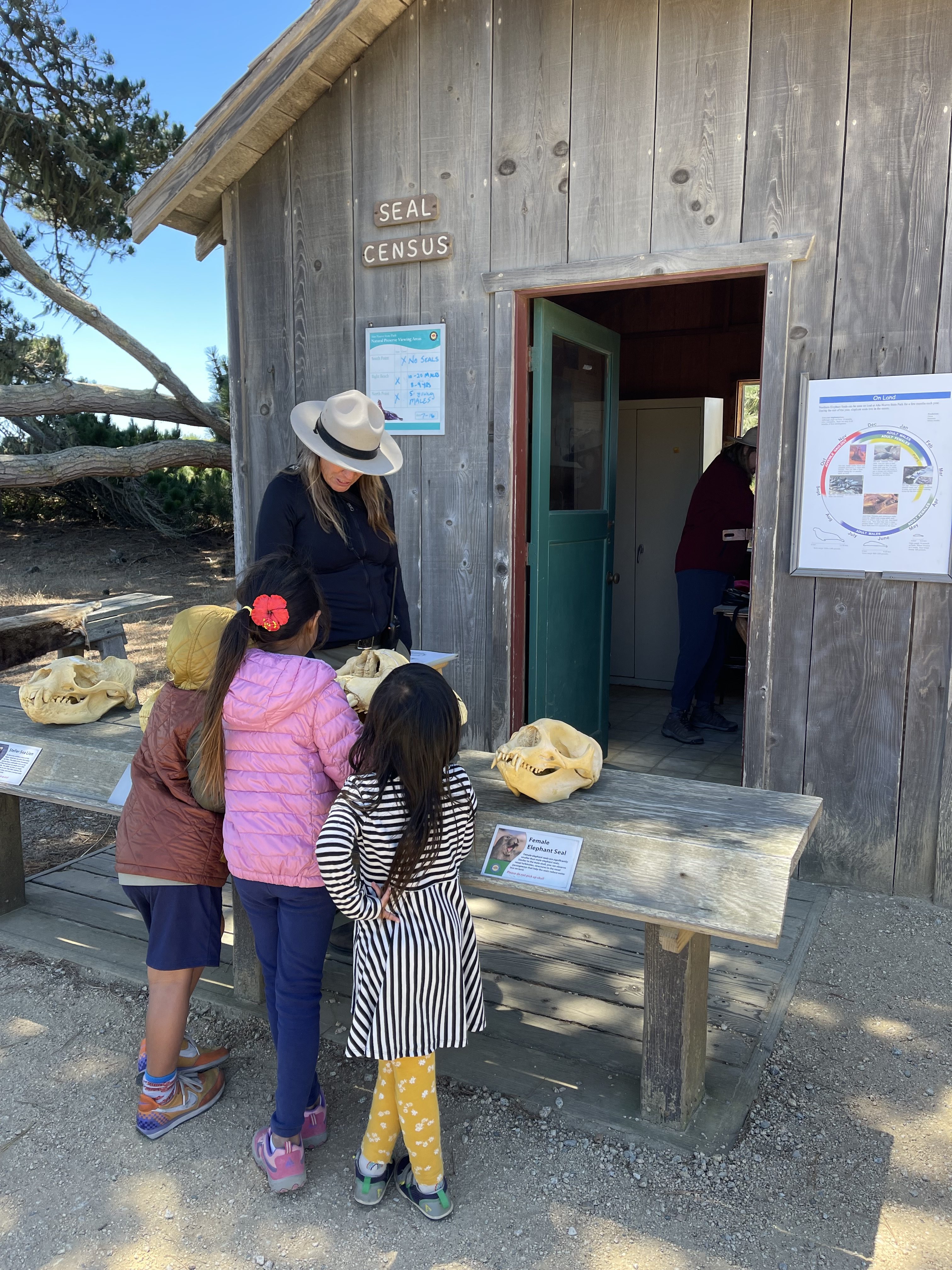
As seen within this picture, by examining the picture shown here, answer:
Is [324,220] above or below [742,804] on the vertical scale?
above

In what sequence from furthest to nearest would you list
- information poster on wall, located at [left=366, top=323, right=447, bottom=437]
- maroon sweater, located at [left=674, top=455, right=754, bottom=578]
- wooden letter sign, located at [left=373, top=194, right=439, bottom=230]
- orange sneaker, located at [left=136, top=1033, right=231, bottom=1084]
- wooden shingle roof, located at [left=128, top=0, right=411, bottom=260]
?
maroon sweater, located at [left=674, top=455, right=754, bottom=578]
information poster on wall, located at [left=366, top=323, right=447, bottom=437]
wooden letter sign, located at [left=373, top=194, right=439, bottom=230]
wooden shingle roof, located at [left=128, top=0, right=411, bottom=260]
orange sneaker, located at [left=136, top=1033, right=231, bottom=1084]

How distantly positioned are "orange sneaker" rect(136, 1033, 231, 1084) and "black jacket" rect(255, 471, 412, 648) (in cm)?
128

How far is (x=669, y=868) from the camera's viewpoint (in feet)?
7.16

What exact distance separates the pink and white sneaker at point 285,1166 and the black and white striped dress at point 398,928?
35 centimetres

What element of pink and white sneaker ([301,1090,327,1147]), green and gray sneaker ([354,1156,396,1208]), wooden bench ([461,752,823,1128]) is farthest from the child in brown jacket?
wooden bench ([461,752,823,1128])

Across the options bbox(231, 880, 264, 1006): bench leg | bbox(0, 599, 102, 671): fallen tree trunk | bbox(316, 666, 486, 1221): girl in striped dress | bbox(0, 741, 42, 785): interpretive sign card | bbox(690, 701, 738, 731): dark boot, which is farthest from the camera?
bbox(690, 701, 738, 731): dark boot

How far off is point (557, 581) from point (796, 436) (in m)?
1.46

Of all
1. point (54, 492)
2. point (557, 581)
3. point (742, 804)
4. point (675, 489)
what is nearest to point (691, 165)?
point (557, 581)

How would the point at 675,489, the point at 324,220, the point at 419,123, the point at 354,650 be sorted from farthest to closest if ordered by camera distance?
the point at 675,489 < the point at 324,220 < the point at 419,123 < the point at 354,650

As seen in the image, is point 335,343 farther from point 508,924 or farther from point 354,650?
point 508,924

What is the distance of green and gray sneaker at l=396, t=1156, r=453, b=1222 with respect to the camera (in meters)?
2.11

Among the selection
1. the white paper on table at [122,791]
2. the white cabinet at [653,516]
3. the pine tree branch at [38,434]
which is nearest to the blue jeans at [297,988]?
the white paper on table at [122,791]

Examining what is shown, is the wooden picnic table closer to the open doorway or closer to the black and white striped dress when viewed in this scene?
the black and white striped dress

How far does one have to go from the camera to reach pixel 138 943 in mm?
3439
